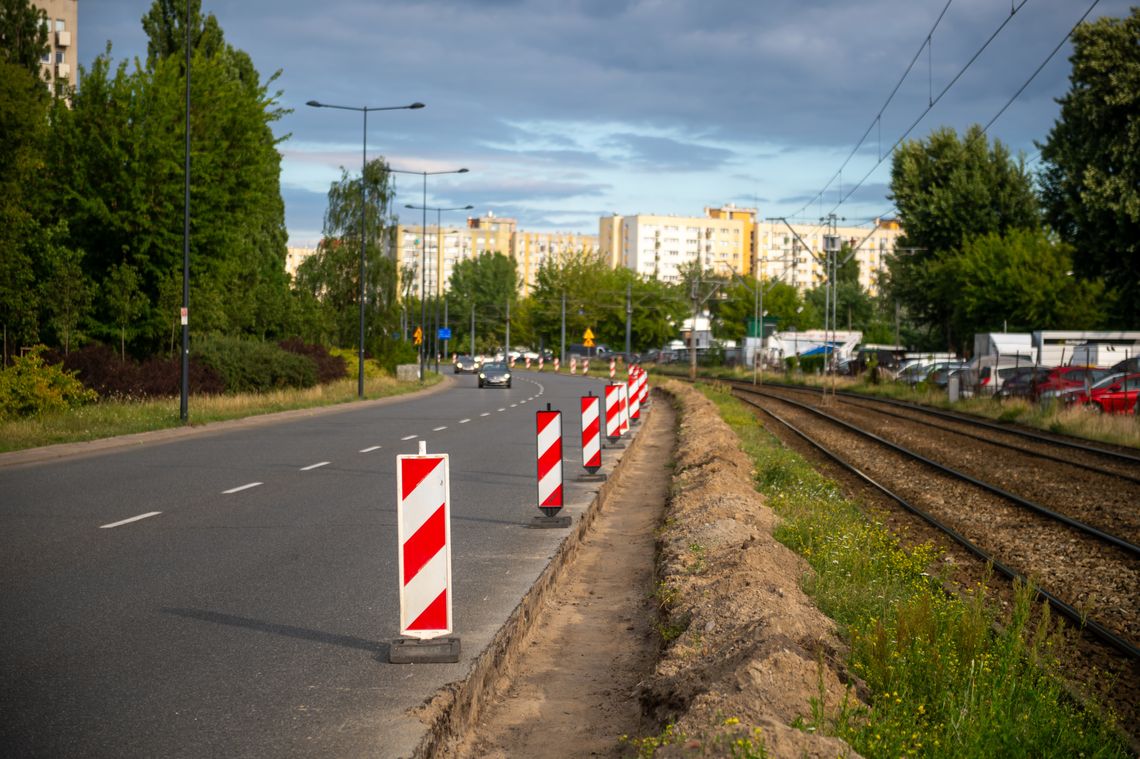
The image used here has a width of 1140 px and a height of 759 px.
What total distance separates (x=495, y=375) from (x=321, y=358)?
1533 cm

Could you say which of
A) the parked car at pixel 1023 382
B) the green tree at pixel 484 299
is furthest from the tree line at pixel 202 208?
the green tree at pixel 484 299

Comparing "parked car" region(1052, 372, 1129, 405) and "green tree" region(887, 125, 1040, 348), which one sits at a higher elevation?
"green tree" region(887, 125, 1040, 348)

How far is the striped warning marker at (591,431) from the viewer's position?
55.2ft

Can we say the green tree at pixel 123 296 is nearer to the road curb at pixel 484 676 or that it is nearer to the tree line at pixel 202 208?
the tree line at pixel 202 208

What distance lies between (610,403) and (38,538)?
12878 millimetres

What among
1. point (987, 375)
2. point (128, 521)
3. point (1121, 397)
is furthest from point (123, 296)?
point (987, 375)

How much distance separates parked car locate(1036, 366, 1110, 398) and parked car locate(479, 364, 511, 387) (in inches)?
1176

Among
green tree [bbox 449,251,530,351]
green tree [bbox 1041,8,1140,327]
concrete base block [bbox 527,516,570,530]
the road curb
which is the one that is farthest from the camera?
green tree [bbox 449,251,530,351]

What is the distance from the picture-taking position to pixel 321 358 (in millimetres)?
50656

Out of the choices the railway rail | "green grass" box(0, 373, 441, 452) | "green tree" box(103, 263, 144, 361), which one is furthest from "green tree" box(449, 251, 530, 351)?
the railway rail

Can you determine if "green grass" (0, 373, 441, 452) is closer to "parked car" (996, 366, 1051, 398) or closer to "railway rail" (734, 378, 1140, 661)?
"railway rail" (734, 378, 1140, 661)

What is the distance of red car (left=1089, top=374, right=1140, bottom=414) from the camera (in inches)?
1371

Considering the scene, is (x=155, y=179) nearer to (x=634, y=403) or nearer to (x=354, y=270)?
(x=634, y=403)

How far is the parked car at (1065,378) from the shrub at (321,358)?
82.2ft
